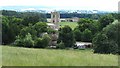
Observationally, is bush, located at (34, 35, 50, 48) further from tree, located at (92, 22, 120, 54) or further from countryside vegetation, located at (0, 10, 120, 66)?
tree, located at (92, 22, 120, 54)

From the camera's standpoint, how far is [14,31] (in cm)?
4428

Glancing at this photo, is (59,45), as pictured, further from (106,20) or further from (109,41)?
(109,41)

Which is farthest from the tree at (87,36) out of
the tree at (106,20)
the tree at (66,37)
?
the tree at (66,37)

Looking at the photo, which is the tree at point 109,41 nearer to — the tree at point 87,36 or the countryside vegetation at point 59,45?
the countryside vegetation at point 59,45

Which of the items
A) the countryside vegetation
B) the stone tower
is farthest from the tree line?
the stone tower

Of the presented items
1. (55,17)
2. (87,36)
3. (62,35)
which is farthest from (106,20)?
(55,17)

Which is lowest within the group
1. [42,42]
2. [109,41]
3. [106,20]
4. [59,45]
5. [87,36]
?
[87,36]

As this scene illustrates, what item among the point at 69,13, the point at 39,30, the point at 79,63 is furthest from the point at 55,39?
the point at 69,13

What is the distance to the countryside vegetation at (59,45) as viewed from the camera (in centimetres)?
851

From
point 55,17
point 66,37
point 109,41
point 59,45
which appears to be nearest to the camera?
point 109,41

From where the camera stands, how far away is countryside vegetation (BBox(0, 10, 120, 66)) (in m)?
8.51

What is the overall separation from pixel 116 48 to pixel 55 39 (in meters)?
24.4

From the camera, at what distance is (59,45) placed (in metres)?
42.3

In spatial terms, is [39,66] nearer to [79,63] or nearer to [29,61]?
[29,61]
